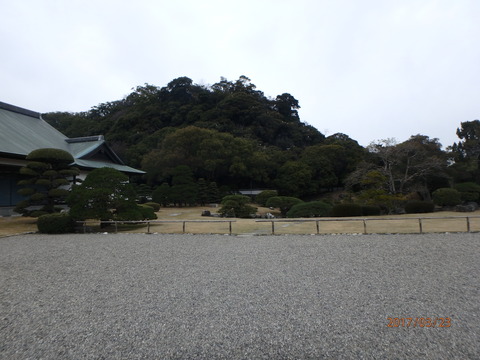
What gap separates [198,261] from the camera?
5984 mm

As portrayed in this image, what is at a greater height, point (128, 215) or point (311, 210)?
point (128, 215)

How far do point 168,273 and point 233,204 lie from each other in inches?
500

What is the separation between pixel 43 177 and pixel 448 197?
75.8 feet

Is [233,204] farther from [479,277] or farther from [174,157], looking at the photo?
[479,277]

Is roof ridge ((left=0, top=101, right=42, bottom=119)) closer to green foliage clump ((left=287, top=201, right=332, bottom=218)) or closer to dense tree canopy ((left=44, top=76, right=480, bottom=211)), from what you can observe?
dense tree canopy ((left=44, top=76, right=480, bottom=211))

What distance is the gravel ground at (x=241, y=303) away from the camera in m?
2.60

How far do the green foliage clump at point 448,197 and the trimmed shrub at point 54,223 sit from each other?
70.3 ft

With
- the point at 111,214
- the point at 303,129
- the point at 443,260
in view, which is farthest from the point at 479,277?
the point at 303,129

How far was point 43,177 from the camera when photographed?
12.0m

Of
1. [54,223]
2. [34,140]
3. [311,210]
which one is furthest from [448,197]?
[34,140]

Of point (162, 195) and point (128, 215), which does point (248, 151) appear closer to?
point (162, 195)

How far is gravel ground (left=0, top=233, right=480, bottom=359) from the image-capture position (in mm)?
2600

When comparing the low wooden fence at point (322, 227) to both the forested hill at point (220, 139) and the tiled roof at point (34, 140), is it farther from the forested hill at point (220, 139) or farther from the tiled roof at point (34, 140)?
the forested hill at point (220, 139)

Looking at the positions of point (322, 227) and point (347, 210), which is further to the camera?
point (347, 210)
